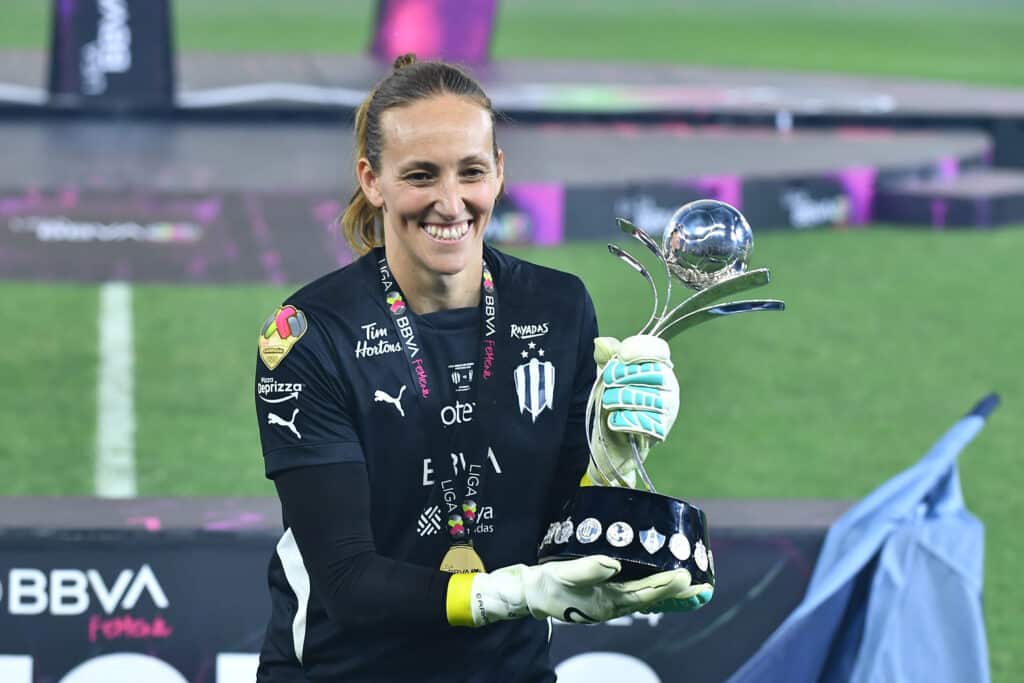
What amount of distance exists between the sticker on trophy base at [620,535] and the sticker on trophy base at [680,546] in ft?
0.25

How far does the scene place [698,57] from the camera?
26.3 metres

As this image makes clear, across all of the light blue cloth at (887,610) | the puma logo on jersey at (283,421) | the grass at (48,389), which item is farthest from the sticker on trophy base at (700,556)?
the grass at (48,389)

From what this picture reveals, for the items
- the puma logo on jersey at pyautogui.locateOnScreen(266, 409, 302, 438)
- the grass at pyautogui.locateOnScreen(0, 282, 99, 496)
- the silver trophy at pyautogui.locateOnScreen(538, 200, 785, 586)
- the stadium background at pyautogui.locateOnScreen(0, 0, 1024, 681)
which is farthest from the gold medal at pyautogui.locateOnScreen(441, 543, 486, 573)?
the grass at pyautogui.locateOnScreen(0, 282, 99, 496)

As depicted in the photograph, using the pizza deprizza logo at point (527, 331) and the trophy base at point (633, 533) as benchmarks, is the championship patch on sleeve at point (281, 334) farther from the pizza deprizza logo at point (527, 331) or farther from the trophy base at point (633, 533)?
the trophy base at point (633, 533)

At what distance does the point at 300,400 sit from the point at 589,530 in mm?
562

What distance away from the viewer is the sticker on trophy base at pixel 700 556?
10.0 ft

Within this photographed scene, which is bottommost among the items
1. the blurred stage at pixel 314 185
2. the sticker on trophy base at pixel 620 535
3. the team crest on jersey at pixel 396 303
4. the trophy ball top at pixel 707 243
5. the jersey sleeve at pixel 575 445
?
the sticker on trophy base at pixel 620 535

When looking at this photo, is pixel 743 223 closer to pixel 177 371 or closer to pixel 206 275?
pixel 177 371

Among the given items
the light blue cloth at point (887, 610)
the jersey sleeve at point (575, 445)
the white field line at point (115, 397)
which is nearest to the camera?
the jersey sleeve at point (575, 445)

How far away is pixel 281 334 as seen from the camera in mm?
3170

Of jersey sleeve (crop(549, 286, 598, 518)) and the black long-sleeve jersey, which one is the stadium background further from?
the black long-sleeve jersey

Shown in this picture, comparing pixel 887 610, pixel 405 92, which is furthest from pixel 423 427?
pixel 887 610

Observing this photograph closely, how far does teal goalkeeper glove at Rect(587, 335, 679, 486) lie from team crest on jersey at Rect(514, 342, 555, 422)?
137mm

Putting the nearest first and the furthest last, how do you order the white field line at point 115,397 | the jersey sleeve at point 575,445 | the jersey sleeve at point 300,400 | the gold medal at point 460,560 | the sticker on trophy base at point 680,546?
the sticker on trophy base at point 680,546, the jersey sleeve at point 300,400, the gold medal at point 460,560, the jersey sleeve at point 575,445, the white field line at point 115,397
